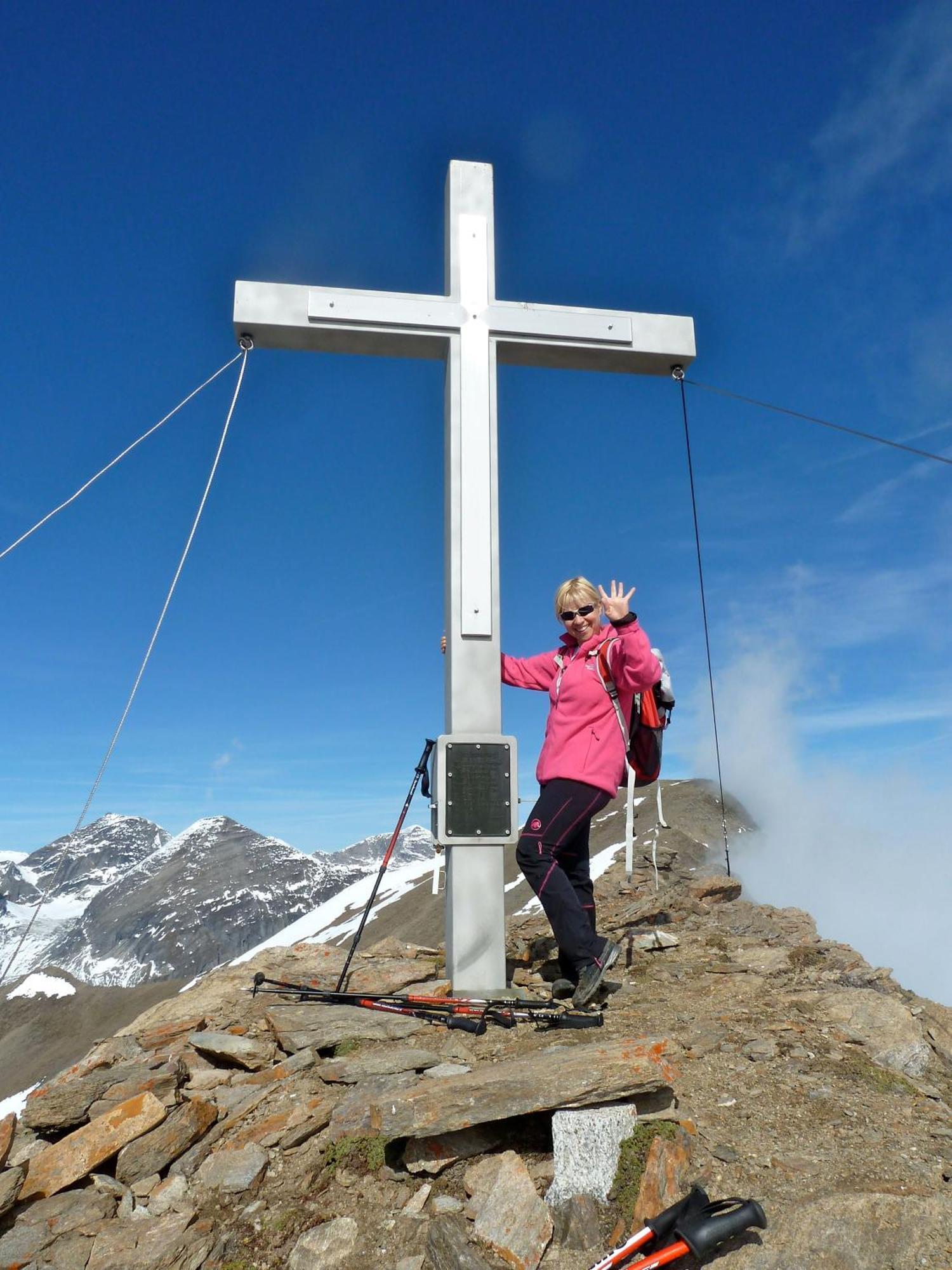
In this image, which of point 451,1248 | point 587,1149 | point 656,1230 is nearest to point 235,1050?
point 451,1248

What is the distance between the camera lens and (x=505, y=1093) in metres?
3.67

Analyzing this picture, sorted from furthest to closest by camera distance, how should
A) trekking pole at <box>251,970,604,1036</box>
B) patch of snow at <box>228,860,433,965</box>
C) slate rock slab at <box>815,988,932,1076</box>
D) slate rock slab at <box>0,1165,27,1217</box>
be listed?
patch of snow at <box>228,860,433,965</box> → trekking pole at <box>251,970,604,1036</box> → slate rock slab at <box>815,988,932,1076</box> → slate rock slab at <box>0,1165,27,1217</box>

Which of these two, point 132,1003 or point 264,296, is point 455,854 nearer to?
point 264,296

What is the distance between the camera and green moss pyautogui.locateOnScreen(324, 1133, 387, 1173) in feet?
11.7

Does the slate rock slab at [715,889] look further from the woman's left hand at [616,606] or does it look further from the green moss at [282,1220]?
the green moss at [282,1220]

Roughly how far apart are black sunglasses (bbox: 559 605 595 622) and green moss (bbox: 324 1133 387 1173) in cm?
390

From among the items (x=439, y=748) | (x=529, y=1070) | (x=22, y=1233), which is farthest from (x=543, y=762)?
(x=22, y=1233)

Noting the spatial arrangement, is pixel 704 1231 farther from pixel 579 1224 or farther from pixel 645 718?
pixel 645 718

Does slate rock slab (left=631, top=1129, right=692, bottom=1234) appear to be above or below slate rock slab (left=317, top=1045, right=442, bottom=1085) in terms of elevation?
below

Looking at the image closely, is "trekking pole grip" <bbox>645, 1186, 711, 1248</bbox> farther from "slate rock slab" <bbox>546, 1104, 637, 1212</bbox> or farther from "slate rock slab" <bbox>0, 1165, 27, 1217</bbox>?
"slate rock slab" <bbox>0, 1165, 27, 1217</bbox>

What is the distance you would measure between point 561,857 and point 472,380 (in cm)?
398

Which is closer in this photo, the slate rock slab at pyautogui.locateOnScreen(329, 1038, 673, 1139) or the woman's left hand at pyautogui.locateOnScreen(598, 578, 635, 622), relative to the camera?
the slate rock slab at pyautogui.locateOnScreen(329, 1038, 673, 1139)

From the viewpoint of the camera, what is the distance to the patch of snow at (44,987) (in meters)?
106

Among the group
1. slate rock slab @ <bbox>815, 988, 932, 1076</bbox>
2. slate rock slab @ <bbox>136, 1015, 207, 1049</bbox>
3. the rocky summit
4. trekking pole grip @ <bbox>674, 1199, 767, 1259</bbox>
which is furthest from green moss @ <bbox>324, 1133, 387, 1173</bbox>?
slate rock slab @ <bbox>815, 988, 932, 1076</bbox>
